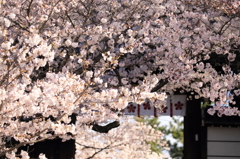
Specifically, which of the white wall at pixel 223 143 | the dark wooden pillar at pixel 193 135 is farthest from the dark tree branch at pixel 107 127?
the white wall at pixel 223 143

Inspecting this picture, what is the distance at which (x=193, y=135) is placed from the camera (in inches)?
383

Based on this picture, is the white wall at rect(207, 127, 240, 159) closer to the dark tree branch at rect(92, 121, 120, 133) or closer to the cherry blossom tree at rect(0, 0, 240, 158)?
the cherry blossom tree at rect(0, 0, 240, 158)

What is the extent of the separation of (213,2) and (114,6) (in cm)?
182

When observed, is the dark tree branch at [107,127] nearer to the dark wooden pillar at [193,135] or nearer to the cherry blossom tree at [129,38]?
the cherry blossom tree at [129,38]

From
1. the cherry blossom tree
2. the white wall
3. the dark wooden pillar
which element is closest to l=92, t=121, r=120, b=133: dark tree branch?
the cherry blossom tree

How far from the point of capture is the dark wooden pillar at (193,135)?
9.69 m

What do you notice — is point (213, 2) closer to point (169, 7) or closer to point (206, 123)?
point (169, 7)

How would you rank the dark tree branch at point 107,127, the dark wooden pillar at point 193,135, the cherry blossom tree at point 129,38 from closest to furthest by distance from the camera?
the cherry blossom tree at point 129,38
the dark tree branch at point 107,127
the dark wooden pillar at point 193,135

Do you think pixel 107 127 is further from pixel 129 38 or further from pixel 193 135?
pixel 193 135

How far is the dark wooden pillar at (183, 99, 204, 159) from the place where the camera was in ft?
31.8

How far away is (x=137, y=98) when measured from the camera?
4.73 metres

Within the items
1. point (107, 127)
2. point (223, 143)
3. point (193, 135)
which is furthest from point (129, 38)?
point (223, 143)

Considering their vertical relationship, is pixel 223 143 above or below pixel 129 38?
below

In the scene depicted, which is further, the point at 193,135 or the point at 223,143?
the point at 223,143
